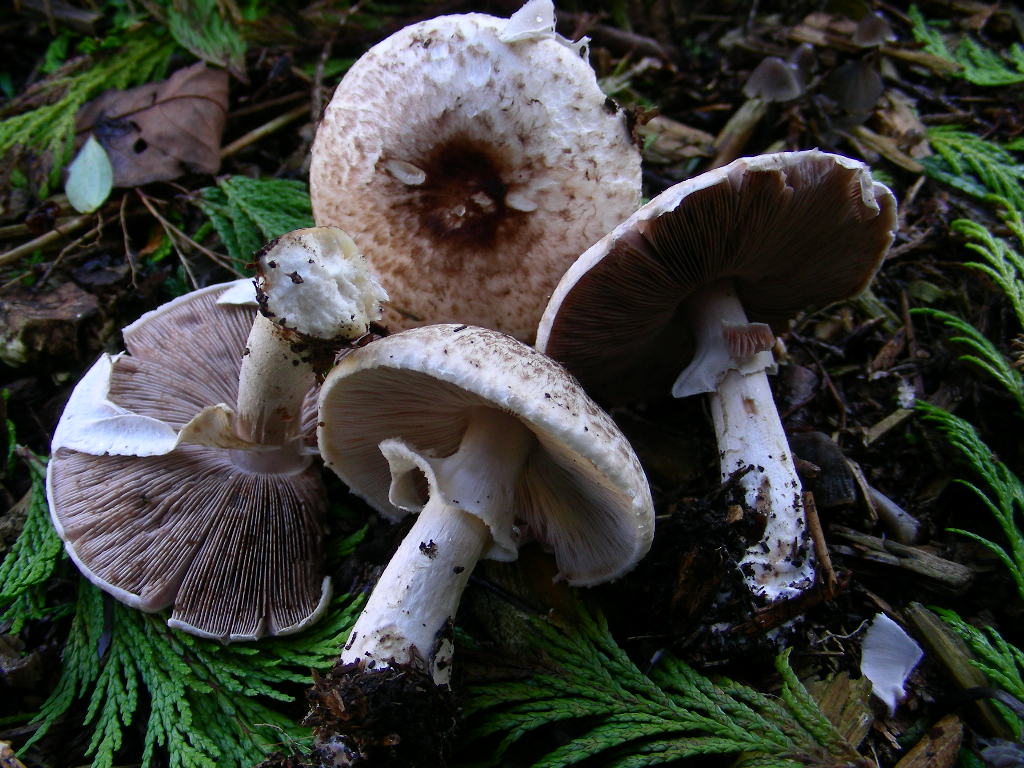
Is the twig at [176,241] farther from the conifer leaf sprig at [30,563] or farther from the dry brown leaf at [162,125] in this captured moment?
the conifer leaf sprig at [30,563]

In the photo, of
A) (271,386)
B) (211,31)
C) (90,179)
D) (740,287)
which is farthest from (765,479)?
(211,31)

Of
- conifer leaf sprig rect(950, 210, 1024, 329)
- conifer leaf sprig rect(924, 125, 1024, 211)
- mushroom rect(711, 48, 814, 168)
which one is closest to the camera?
conifer leaf sprig rect(950, 210, 1024, 329)

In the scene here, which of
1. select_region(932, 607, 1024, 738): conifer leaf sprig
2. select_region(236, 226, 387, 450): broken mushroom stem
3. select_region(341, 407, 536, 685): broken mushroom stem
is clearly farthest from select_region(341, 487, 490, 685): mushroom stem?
select_region(932, 607, 1024, 738): conifer leaf sprig

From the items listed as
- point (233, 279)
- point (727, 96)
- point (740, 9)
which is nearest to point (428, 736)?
point (233, 279)

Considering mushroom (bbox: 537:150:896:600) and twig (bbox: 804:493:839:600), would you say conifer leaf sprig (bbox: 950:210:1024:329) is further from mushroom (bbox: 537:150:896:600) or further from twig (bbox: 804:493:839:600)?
twig (bbox: 804:493:839:600)

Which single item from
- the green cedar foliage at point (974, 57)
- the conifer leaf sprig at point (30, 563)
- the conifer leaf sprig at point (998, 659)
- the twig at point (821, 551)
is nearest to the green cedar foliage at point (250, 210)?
the conifer leaf sprig at point (30, 563)

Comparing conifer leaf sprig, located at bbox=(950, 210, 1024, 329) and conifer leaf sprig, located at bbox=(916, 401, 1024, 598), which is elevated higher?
conifer leaf sprig, located at bbox=(950, 210, 1024, 329)

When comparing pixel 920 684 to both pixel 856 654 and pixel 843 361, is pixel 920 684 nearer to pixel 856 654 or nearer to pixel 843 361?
pixel 856 654
